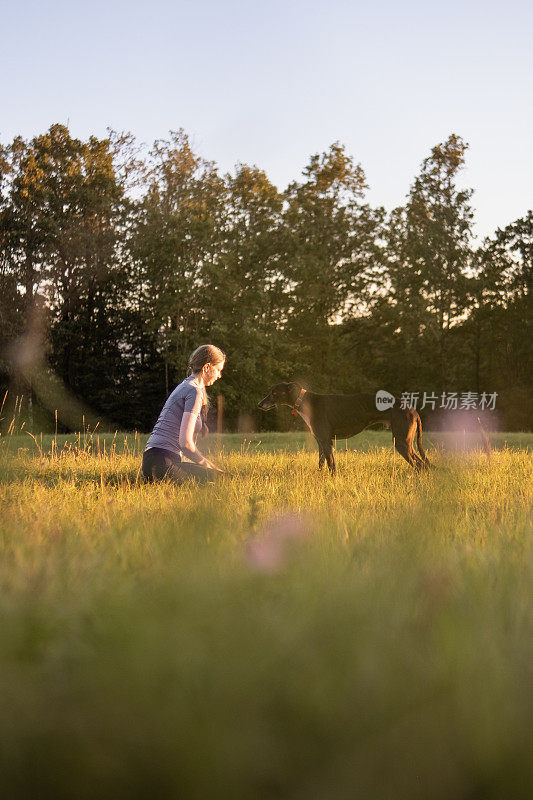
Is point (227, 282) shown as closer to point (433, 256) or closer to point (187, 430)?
point (433, 256)

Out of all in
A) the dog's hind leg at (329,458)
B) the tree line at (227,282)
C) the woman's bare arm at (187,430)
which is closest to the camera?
the woman's bare arm at (187,430)

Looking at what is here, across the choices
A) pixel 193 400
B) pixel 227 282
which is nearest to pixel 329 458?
pixel 193 400

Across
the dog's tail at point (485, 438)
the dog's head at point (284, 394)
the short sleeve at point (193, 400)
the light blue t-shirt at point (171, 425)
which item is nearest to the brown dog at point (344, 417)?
the dog's head at point (284, 394)

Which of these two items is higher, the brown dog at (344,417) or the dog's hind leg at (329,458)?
the brown dog at (344,417)

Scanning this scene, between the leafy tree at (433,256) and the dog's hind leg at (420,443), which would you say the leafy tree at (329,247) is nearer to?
the leafy tree at (433,256)

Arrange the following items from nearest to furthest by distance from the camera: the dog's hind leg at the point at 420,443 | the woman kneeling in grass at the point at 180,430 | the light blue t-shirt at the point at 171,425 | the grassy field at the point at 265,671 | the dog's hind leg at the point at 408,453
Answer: the grassy field at the point at 265,671
the woman kneeling in grass at the point at 180,430
the light blue t-shirt at the point at 171,425
the dog's hind leg at the point at 408,453
the dog's hind leg at the point at 420,443

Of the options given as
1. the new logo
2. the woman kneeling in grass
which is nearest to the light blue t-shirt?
the woman kneeling in grass

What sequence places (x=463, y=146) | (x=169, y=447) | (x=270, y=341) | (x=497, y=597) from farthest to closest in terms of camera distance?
(x=463, y=146) < (x=270, y=341) < (x=169, y=447) < (x=497, y=597)

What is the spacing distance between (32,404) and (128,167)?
12212mm

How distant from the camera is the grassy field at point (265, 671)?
151 centimetres

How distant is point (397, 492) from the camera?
5859 mm

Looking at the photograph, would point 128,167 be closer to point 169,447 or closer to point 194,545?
point 169,447

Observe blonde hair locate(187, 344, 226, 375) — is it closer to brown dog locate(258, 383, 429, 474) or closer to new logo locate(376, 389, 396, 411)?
brown dog locate(258, 383, 429, 474)

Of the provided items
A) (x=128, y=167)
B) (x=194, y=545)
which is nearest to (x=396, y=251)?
(x=128, y=167)
